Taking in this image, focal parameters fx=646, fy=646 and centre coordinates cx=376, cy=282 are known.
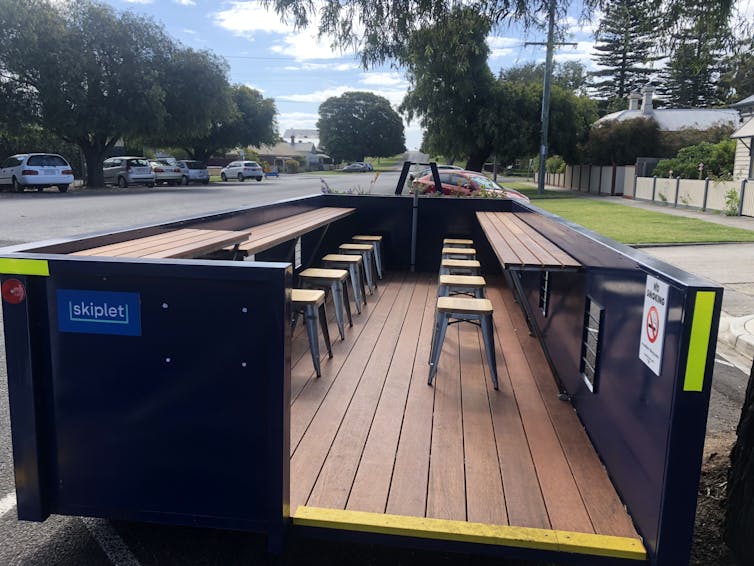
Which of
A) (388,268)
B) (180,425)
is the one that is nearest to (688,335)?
(180,425)

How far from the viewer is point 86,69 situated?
93.1 ft

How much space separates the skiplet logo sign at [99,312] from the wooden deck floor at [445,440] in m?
0.92

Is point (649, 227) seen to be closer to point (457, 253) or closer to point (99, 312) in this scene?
point (457, 253)

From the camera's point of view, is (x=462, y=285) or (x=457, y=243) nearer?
(x=462, y=285)

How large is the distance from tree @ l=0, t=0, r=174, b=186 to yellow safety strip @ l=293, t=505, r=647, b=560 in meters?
29.6

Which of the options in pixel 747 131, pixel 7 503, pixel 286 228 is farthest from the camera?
pixel 747 131

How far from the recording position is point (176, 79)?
32.1 metres

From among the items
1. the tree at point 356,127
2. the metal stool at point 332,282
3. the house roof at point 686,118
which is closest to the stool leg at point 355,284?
the metal stool at point 332,282

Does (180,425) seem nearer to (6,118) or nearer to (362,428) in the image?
(362,428)

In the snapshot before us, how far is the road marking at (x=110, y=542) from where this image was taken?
7.99ft

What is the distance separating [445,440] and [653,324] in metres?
1.39

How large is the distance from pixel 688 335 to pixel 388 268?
21.5ft

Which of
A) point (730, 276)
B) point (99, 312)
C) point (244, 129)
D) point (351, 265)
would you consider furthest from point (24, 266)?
point (244, 129)

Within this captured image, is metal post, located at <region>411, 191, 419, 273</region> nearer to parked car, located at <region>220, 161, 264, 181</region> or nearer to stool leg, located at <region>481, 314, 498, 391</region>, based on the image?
stool leg, located at <region>481, 314, 498, 391</region>
